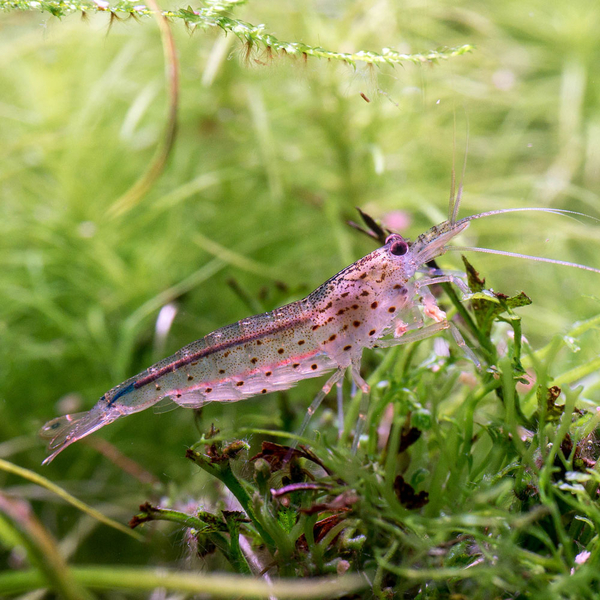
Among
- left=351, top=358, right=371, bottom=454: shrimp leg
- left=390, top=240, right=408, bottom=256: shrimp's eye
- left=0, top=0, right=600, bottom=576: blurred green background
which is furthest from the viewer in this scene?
left=0, top=0, right=600, bottom=576: blurred green background

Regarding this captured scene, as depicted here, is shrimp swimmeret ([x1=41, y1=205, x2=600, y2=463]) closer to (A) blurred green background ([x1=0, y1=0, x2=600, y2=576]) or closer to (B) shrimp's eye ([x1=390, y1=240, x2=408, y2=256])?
(B) shrimp's eye ([x1=390, y1=240, x2=408, y2=256])

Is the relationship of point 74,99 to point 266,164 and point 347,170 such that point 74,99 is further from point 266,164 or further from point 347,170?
point 347,170

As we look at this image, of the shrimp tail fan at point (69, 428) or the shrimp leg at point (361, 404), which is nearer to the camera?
the shrimp leg at point (361, 404)

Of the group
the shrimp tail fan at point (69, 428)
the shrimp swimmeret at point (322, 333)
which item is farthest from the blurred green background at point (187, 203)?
the shrimp swimmeret at point (322, 333)

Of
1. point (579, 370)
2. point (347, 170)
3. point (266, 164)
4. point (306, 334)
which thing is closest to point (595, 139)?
point (347, 170)

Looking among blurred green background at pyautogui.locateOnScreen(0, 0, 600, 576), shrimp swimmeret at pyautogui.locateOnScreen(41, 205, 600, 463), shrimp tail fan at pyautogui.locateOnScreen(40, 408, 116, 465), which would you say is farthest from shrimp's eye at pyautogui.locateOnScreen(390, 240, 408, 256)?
shrimp tail fan at pyautogui.locateOnScreen(40, 408, 116, 465)

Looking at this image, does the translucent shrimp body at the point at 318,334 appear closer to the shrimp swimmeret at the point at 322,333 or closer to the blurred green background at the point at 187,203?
the shrimp swimmeret at the point at 322,333

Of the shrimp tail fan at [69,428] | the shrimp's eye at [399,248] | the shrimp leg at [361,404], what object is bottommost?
the shrimp leg at [361,404]

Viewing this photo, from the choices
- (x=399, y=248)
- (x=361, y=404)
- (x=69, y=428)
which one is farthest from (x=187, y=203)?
(x=361, y=404)
